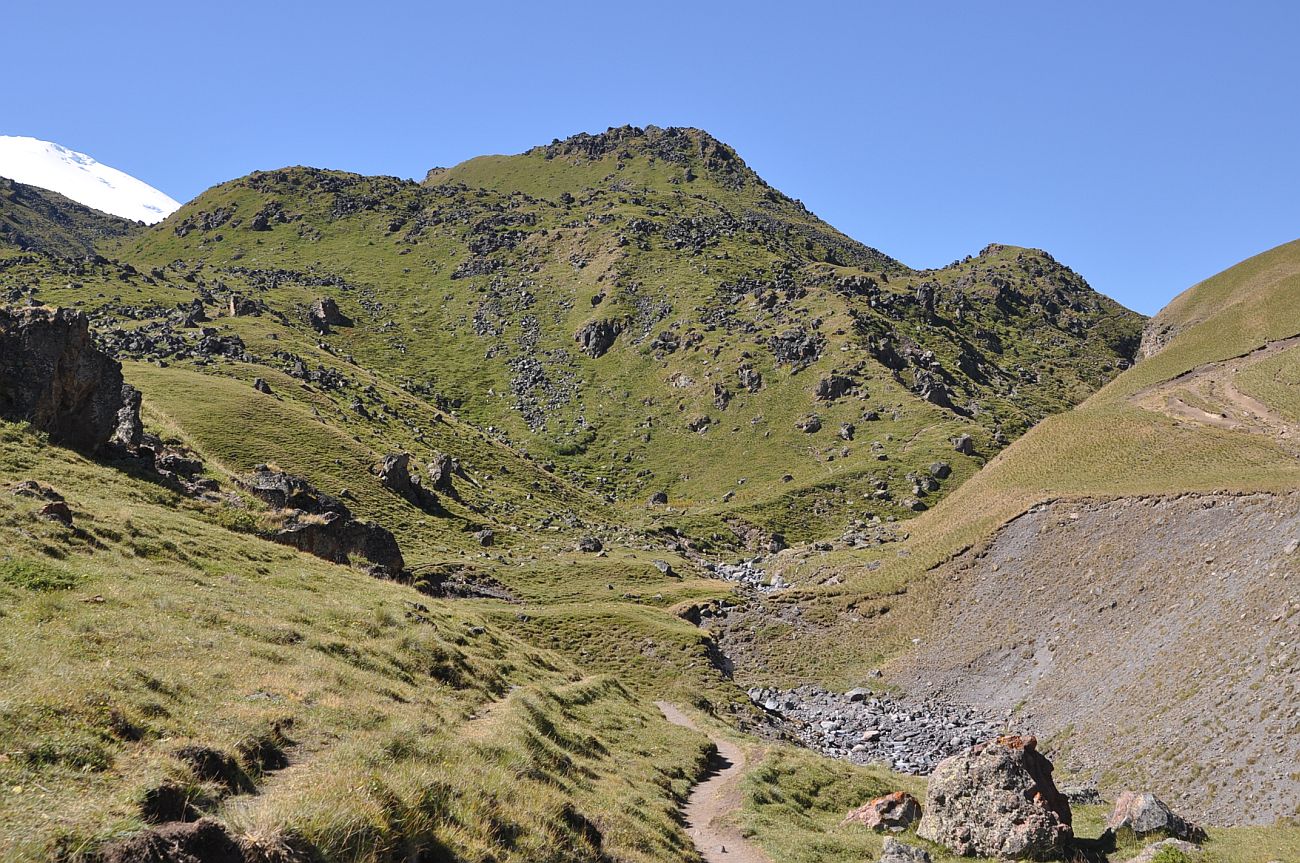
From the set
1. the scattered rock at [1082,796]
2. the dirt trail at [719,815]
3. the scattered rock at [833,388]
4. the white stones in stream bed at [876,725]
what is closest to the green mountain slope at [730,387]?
the scattered rock at [833,388]

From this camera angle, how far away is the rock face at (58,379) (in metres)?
37.6

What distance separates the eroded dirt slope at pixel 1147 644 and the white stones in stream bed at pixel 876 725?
246 centimetres

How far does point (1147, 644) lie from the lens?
44906 millimetres

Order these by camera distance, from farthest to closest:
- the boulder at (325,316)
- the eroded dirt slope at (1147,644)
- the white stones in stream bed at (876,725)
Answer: the boulder at (325,316)
the white stones in stream bed at (876,725)
the eroded dirt slope at (1147,644)

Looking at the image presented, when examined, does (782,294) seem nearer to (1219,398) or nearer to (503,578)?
(1219,398)

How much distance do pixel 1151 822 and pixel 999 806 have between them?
405cm

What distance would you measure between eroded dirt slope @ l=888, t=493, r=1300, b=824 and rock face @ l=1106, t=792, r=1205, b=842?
760 cm

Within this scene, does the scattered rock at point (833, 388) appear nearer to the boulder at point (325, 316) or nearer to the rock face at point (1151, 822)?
the boulder at point (325, 316)

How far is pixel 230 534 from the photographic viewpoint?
3378cm

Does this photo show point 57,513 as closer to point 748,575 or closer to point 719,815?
point 719,815

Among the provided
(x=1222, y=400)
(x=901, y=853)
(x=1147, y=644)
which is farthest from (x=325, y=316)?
(x=901, y=853)

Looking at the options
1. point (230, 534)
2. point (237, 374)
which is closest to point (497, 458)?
point (237, 374)

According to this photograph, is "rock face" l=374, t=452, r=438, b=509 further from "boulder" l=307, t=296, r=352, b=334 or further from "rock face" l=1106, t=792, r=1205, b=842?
"boulder" l=307, t=296, r=352, b=334

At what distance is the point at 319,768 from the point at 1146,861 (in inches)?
762
